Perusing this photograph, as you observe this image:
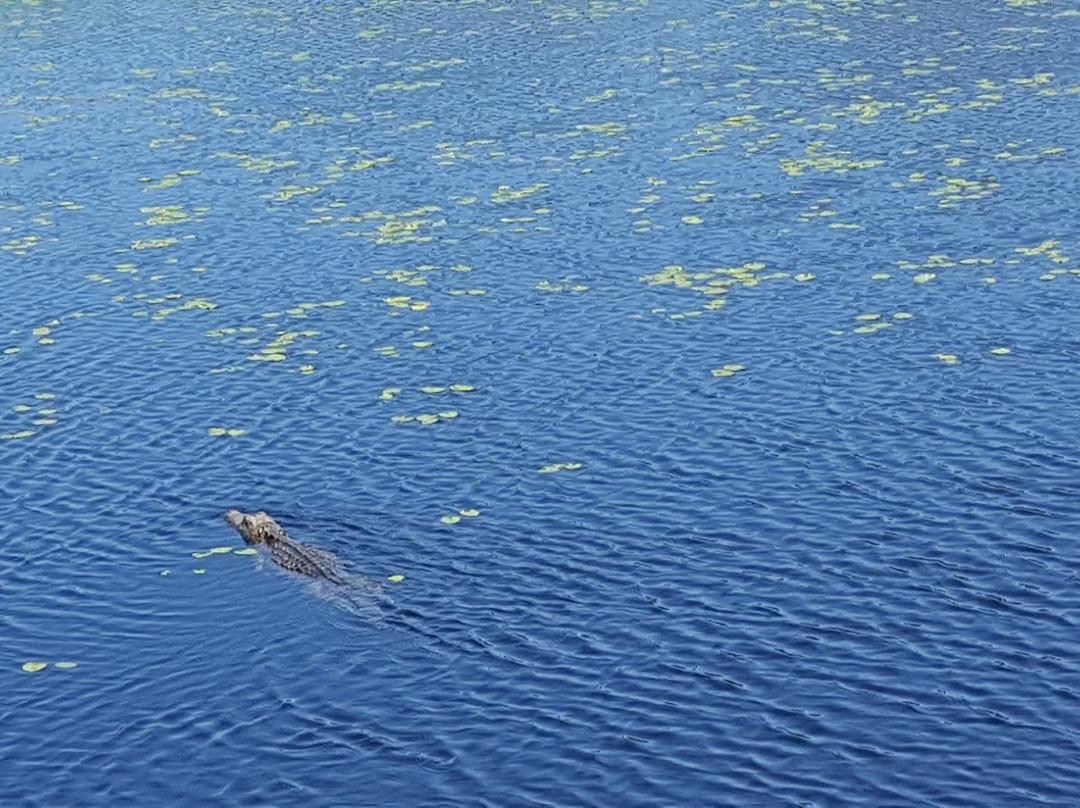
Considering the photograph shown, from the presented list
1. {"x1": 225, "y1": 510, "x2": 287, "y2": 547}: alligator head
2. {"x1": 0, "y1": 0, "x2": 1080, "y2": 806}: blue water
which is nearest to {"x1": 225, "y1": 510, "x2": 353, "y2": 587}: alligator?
{"x1": 225, "y1": 510, "x2": 287, "y2": 547}: alligator head

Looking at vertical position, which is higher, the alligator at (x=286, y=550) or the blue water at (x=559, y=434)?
the blue water at (x=559, y=434)

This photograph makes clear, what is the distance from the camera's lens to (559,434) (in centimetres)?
2872

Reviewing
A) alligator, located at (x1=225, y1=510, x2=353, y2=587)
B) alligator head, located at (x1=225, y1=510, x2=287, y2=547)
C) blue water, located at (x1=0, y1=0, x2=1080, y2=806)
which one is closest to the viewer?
blue water, located at (x1=0, y1=0, x2=1080, y2=806)

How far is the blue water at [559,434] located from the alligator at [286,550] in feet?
0.77

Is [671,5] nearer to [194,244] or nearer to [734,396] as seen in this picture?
[194,244]

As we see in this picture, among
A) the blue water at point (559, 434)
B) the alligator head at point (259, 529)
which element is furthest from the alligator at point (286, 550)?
the blue water at point (559, 434)

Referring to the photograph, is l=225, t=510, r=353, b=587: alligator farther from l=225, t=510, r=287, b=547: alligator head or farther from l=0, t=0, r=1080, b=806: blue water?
l=0, t=0, r=1080, b=806: blue water

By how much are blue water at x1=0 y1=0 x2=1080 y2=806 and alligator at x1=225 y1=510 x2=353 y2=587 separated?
0.23m

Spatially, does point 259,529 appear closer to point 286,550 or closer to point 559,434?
point 286,550

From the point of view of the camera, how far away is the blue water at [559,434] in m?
20.5

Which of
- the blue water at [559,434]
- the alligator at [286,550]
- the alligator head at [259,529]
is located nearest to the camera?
the blue water at [559,434]

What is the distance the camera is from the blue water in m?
20.5

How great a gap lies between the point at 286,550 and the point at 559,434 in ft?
19.0

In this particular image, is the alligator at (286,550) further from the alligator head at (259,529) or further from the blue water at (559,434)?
the blue water at (559,434)
